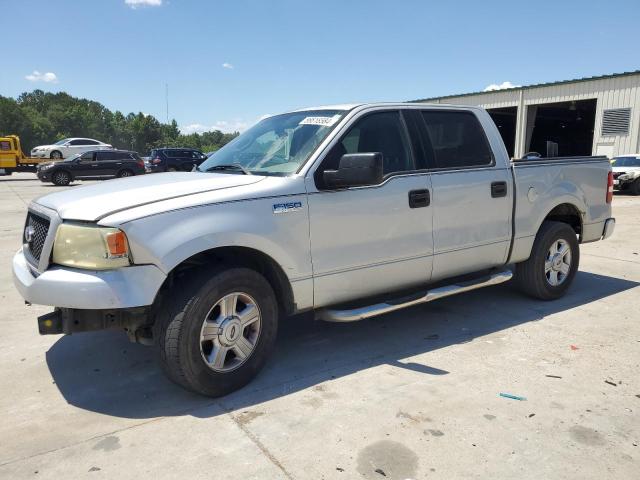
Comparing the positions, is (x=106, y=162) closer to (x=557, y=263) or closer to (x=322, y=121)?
(x=322, y=121)

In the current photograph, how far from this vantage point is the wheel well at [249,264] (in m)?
3.41

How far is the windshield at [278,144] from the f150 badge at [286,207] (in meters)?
0.28

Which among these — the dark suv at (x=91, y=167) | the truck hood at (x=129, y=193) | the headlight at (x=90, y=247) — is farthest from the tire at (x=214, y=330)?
the dark suv at (x=91, y=167)

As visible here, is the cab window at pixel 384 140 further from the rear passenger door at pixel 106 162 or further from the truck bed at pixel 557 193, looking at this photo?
the rear passenger door at pixel 106 162

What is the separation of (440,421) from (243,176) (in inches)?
81.7

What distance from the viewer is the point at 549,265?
5.35 meters

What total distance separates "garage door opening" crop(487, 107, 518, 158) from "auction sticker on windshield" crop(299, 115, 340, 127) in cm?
2835

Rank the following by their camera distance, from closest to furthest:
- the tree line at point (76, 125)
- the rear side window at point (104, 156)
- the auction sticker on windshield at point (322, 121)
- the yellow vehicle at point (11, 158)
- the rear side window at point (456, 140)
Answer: the auction sticker on windshield at point (322, 121) < the rear side window at point (456, 140) < the rear side window at point (104, 156) < the yellow vehicle at point (11, 158) < the tree line at point (76, 125)

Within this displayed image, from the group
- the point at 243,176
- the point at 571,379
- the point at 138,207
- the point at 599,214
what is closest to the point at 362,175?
the point at 243,176

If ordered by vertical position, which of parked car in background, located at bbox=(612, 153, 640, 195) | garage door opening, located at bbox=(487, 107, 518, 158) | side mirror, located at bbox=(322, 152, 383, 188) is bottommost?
parked car in background, located at bbox=(612, 153, 640, 195)

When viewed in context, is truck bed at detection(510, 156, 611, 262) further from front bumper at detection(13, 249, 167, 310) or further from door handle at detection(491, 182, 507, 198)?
front bumper at detection(13, 249, 167, 310)

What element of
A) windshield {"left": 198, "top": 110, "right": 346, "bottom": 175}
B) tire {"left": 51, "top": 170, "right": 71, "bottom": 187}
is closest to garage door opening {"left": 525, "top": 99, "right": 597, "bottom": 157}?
tire {"left": 51, "top": 170, "right": 71, "bottom": 187}

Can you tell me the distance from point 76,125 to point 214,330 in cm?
12946

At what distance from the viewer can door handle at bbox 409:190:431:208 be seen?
4.09 metres
